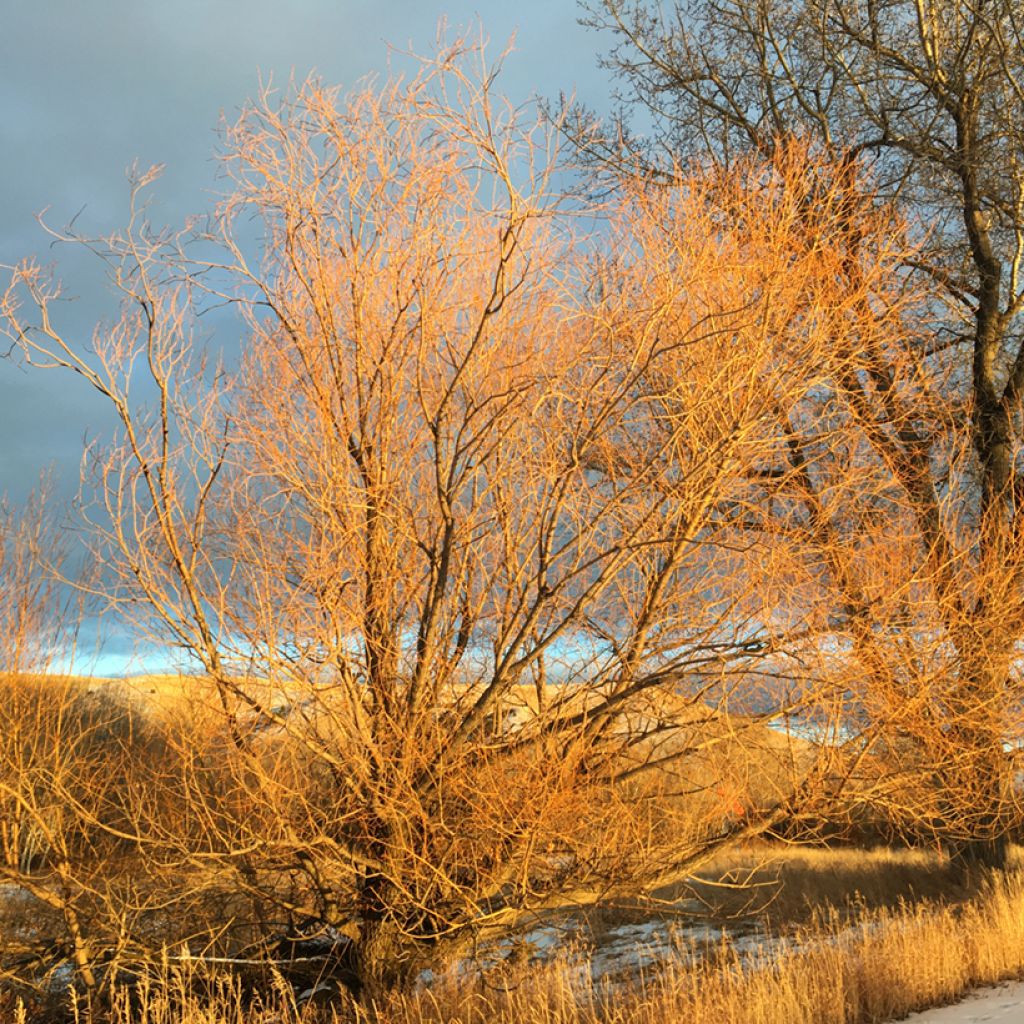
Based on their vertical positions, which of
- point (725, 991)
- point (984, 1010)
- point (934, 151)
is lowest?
point (984, 1010)

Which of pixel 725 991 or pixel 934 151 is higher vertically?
pixel 934 151

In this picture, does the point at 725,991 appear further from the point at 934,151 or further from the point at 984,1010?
the point at 934,151

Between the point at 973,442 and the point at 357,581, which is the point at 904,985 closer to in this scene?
the point at 357,581

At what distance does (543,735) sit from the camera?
580 centimetres

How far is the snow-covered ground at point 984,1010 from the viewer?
5.77 meters

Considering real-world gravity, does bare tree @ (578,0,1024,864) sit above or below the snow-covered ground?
above

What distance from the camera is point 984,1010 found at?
6.07 m

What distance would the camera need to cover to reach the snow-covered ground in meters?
5.77

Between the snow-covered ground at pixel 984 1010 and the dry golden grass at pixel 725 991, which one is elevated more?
the dry golden grass at pixel 725 991

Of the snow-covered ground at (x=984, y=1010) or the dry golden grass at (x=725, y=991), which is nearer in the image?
the dry golden grass at (x=725, y=991)

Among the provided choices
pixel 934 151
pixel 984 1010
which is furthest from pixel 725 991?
pixel 934 151

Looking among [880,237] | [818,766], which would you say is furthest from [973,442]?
[818,766]

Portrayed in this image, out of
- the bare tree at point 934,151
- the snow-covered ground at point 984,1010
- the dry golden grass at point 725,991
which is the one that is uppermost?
the bare tree at point 934,151

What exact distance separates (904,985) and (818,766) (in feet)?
5.27
